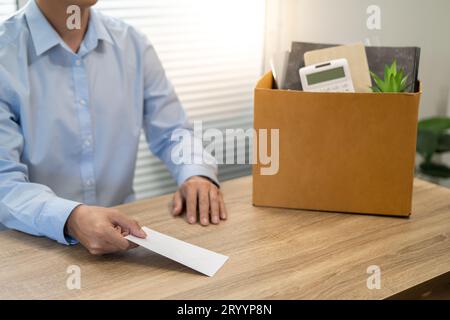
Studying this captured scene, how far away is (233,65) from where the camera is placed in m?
1.97

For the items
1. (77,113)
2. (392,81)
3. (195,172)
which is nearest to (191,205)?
(195,172)

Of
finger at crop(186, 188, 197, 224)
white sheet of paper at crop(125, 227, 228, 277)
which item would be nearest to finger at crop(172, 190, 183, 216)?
finger at crop(186, 188, 197, 224)

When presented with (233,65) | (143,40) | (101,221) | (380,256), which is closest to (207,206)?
(101,221)

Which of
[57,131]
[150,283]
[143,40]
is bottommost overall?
[150,283]

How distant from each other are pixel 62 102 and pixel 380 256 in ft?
→ 2.60

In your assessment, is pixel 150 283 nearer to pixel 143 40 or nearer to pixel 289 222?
pixel 289 222

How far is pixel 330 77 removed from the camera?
1234 mm

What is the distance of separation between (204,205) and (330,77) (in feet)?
1.24

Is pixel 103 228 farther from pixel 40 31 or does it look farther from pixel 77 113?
pixel 40 31

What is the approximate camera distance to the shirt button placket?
1.38 m

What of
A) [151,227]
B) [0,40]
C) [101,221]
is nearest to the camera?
[101,221]

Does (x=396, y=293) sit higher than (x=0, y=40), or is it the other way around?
(x=0, y=40)

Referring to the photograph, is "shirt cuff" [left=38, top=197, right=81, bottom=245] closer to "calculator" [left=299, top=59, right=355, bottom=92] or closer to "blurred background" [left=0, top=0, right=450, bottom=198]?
"calculator" [left=299, top=59, right=355, bottom=92]

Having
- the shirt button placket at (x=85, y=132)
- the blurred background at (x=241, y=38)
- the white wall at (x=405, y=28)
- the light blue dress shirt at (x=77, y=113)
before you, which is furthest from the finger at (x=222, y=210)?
the white wall at (x=405, y=28)
